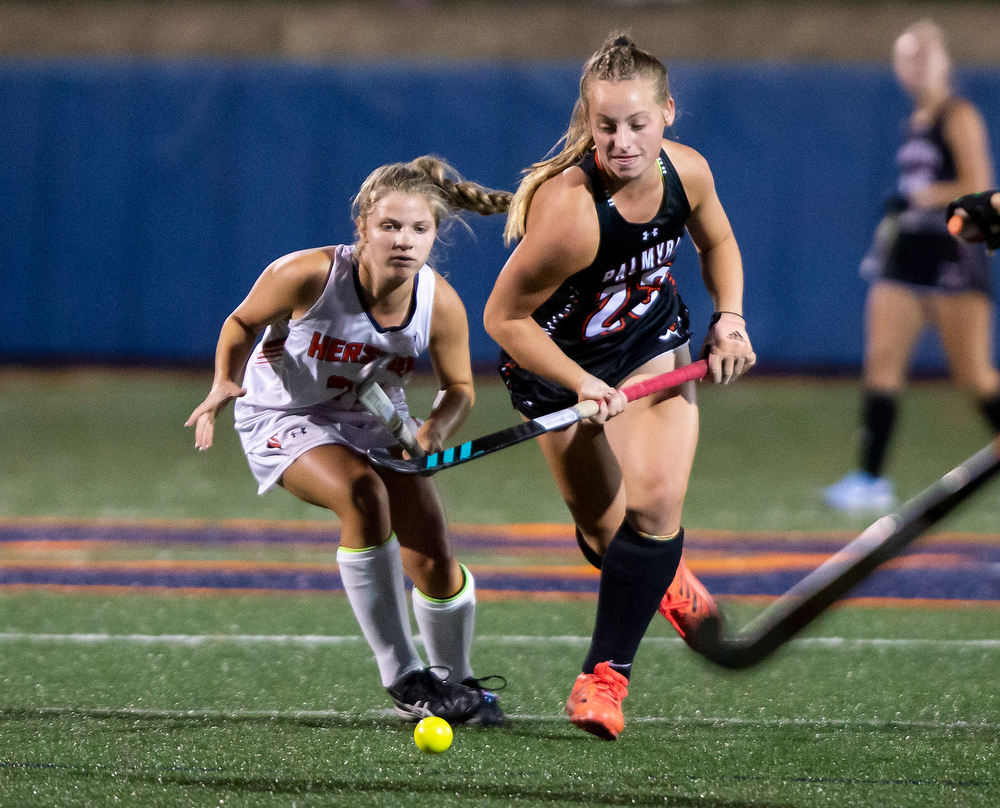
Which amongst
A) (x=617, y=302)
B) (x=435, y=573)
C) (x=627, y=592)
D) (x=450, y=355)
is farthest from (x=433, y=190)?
(x=627, y=592)

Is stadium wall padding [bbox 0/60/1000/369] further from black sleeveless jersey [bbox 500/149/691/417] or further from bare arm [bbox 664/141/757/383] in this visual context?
bare arm [bbox 664/141/757/383]

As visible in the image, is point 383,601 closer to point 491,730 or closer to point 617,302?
point 491,730

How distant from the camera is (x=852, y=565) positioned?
287cm

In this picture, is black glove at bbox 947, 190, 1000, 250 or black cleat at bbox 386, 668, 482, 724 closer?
black glove at bbox 947, 190, 1000, 250

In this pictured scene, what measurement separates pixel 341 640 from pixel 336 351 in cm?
114

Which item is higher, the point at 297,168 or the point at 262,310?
the point at 262,310

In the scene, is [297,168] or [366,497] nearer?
[366,497]

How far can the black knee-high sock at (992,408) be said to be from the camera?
5.75 m

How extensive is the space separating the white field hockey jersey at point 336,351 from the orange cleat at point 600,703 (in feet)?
2.69

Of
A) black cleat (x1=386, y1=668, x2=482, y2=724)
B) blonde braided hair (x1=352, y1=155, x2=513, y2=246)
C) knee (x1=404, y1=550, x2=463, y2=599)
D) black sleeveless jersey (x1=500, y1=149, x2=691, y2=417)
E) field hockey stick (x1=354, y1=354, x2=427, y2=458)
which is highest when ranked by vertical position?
blonde braided hair (x1=352, y1=155, x2=513, y2=246)

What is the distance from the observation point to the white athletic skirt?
3123mm

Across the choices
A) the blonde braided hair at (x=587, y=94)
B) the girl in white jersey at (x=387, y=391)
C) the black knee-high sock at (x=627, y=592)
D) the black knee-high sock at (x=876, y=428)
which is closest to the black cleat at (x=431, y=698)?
the girl in white jersey at (x=387, y=391)

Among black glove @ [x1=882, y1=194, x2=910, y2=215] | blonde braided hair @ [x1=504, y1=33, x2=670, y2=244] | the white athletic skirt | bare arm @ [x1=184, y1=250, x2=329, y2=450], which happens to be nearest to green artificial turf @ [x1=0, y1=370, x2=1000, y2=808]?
the white athletic skirt

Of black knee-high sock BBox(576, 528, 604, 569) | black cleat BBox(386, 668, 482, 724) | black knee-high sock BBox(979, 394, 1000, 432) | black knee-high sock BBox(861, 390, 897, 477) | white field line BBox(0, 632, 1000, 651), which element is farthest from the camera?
black knee-high sock BBox(861, 390, 897, 477)
